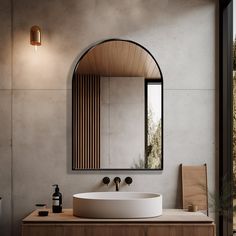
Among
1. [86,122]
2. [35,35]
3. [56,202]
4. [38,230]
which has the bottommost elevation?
[38,230]

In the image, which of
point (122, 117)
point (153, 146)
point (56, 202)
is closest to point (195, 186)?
point (153, 146)

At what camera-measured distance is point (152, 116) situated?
446 cm

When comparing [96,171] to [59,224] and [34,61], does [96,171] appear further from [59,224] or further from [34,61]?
[34,61]

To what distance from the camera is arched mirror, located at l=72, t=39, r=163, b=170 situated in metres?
4.45

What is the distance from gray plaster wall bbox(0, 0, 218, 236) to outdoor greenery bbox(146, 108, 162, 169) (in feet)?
0.24

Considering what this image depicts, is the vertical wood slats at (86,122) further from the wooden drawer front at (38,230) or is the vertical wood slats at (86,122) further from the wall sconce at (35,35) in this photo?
the wooden drawer front at (38,230)

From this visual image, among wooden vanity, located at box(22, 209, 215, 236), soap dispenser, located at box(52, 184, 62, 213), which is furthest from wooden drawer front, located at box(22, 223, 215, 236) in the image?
soap dispenser, located at box(52, 184, 62, 213)

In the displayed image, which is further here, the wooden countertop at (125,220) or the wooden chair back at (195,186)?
the wooden chair back at (195,186)

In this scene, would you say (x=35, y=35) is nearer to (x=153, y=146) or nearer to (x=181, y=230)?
(x=153, y=146)

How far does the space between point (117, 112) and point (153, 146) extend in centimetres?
44

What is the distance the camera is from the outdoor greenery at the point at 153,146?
445 cm

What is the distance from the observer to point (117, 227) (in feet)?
12.3

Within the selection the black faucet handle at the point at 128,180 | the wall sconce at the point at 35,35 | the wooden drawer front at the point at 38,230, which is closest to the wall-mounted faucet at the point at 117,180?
the black faucet handle at the point at 128,180

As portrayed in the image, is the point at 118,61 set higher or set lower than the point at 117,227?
higher
